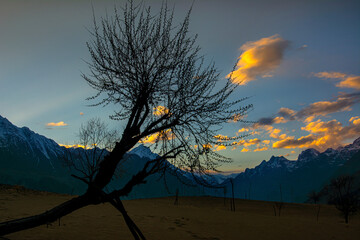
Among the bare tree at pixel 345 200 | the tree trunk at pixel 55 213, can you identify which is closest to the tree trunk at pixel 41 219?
the tree trunk at pixel 55 213

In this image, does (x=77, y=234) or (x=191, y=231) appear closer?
(x=77, y=234)

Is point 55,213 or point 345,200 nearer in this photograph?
point 55,213

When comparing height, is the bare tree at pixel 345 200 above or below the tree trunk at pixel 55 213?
below

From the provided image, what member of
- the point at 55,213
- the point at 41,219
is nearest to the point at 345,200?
the point at 55,213

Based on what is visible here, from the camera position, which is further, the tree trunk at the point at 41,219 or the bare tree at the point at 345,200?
the bare tree at the point at 345,200

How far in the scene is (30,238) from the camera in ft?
31.4

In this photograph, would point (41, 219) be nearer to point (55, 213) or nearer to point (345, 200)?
point (55, 213)

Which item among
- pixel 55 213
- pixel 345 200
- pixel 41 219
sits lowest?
pixel 345 200

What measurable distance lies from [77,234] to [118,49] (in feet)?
28.7

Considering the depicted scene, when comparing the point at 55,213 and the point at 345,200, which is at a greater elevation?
the point at 55,213

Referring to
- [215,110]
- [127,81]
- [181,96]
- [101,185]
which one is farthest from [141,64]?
[101,185]

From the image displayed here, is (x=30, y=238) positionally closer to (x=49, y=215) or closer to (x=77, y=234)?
(x=77, y=234)

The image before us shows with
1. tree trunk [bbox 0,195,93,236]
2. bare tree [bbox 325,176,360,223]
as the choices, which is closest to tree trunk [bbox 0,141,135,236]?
tree trunk [bbox 0,195,93,236]

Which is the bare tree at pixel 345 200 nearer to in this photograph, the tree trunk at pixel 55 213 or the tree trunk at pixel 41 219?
the tree trunk at pixel 55 213
